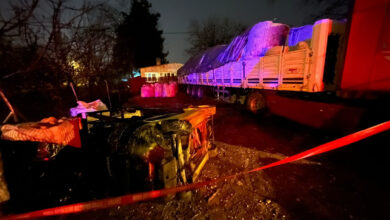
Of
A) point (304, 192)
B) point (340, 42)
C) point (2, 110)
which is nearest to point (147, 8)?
point (2, 110)

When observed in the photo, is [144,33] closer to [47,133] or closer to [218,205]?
[47,133]

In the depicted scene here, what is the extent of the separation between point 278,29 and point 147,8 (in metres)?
30.1

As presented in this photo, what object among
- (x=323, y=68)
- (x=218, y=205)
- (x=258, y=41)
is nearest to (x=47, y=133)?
(x=218, y=205)

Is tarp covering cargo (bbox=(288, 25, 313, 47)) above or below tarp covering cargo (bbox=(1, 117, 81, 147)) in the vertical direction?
above

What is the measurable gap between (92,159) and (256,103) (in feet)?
20.0

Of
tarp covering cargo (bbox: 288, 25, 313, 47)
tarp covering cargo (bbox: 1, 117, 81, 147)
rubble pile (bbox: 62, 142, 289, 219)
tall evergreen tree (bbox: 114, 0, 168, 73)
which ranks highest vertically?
tall evergreen tree (bbox: 114, 0, 168, 73)

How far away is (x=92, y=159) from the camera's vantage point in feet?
9.05

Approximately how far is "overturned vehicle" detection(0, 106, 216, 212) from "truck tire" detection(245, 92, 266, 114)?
4.65 metres

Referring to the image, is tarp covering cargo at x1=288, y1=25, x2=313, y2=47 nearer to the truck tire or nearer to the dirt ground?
the truck tire

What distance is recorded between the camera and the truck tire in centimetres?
681

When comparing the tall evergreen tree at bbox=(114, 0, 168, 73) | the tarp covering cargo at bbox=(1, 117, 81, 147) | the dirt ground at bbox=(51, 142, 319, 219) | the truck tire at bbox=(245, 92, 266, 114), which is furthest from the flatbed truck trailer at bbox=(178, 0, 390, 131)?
the tall evergreen tree at bbox=(114, 0, 168, 73)

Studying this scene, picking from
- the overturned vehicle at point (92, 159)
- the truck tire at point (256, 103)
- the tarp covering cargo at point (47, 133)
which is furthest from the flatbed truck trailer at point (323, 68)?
the tarp covering cargo at point (47, 133)

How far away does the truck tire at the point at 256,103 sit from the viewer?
6812 mm

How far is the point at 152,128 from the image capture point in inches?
87.0
